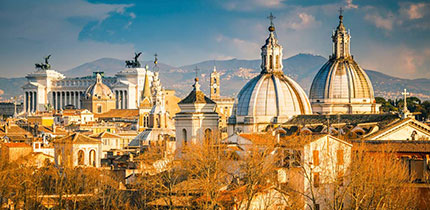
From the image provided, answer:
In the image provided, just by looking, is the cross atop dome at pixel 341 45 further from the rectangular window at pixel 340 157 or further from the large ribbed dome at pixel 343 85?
the rectangular window at pixel 340 157

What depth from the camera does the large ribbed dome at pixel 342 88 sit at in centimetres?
8962

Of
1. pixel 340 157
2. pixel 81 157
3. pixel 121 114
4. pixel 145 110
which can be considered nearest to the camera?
Answer: pixel 340 157

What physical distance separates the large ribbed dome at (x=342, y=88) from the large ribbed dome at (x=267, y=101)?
1383 centimetres

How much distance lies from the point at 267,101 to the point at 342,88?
679 inches

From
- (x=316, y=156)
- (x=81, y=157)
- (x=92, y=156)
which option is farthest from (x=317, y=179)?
(x=92, y=156)

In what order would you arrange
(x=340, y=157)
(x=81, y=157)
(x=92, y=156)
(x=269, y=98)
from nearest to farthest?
(x=340, y=157)
(x=269, y=98)
(x=81, y=157)
(x=92, y=156)

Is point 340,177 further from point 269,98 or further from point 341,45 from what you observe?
point 341,45

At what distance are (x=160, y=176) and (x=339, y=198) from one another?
11444 millimetres

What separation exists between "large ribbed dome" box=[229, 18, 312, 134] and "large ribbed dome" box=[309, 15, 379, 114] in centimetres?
1383

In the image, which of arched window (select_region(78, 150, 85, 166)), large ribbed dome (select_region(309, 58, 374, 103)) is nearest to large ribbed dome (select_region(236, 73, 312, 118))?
arched window (select_region(78, 150, 85, 166))

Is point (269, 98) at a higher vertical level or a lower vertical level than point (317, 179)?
higher

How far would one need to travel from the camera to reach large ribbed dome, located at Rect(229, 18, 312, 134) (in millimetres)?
74188

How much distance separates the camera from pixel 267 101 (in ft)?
245

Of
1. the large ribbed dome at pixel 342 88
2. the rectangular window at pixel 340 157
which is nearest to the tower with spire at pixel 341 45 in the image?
the large ribbed dome at pixel 342 88
